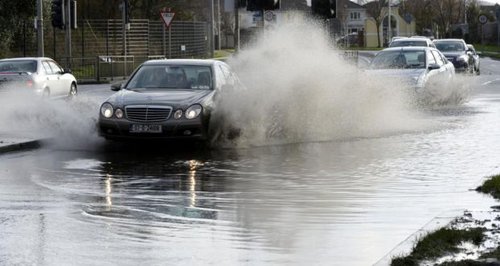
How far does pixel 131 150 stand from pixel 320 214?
7.52 meters

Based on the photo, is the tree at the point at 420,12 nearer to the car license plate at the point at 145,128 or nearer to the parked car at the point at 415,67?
the parked car at the point at 415,67

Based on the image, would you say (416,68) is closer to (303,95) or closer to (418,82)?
(418,82)

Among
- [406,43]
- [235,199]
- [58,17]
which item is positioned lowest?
[235,199]

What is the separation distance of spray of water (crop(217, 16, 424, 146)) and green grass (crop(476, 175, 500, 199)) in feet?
20.8

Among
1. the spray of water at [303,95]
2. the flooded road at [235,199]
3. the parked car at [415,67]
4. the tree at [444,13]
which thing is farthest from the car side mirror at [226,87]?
the tree at [444,13]

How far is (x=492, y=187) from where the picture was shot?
12.6 m

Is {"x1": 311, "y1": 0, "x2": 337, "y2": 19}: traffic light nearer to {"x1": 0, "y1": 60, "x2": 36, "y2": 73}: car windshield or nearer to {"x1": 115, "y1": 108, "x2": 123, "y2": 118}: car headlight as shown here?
{"x1": 0, "y1": 60, "x2": 36, "y2": 73}: car windshield

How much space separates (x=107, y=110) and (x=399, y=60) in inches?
484

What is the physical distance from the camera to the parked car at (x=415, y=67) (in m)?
27.4

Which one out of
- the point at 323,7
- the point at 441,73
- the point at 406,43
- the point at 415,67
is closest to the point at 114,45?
the point at 406,43

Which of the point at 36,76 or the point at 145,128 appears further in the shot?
the point at 36,76

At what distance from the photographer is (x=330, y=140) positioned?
775 inches

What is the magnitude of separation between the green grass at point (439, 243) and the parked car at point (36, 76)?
2188 centimetres

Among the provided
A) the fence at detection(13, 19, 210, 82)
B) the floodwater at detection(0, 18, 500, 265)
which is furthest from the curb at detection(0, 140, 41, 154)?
the fence at detection(13, 19, 210, 82)
